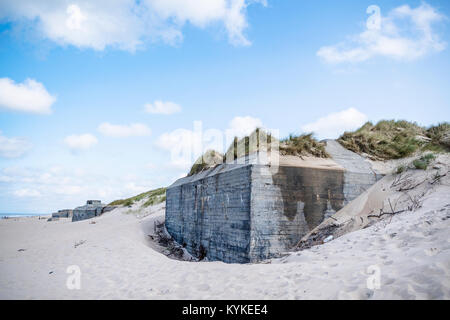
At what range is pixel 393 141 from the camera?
973cm

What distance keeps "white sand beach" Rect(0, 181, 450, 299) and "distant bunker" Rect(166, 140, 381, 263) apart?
0.91 m

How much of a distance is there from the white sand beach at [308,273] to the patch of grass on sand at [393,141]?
2.71 metres

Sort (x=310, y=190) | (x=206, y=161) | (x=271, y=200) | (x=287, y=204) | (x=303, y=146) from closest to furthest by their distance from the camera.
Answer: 1. (x=271, y=200)
2. (x=287, y=204)
3. (x=310, y=190)
4. (x=303, y=146)
5. (x=206, y=161)

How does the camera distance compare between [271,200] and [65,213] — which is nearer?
[271,200]

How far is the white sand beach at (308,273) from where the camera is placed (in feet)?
10.9

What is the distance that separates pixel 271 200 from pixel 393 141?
18.2 ft

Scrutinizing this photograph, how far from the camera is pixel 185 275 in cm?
545

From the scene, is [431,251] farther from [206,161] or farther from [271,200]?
[206,161]

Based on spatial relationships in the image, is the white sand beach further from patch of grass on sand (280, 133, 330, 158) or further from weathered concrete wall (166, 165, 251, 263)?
patch of grass on sand (280, 133, 330, 158)

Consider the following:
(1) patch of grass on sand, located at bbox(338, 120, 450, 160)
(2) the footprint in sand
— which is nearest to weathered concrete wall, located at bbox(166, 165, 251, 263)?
(2) the footprint in sand

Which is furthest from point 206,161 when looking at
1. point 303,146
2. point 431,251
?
point 431,251

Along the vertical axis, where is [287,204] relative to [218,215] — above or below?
above

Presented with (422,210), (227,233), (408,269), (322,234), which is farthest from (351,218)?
(408,269)
